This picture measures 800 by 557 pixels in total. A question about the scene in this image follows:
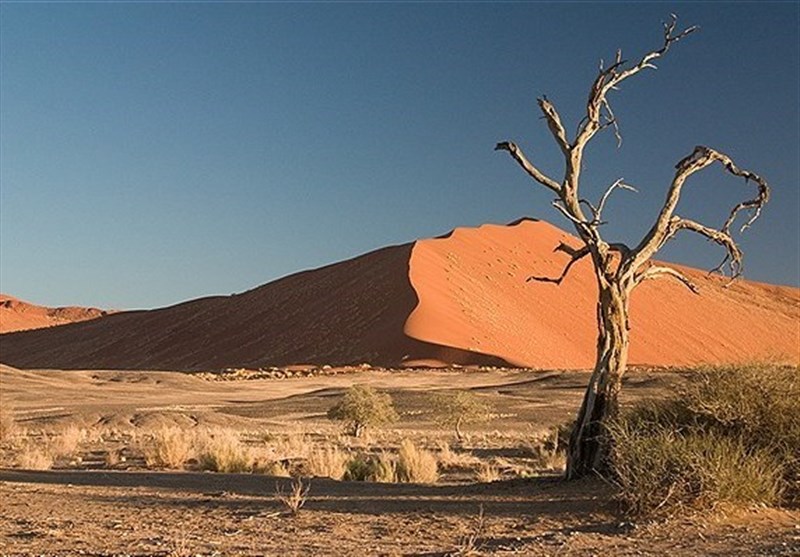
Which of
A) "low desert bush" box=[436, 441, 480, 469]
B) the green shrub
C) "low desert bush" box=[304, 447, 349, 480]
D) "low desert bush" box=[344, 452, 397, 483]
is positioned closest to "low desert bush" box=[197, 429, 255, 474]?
"low desert bush" box=[304, 447, 349, 480]

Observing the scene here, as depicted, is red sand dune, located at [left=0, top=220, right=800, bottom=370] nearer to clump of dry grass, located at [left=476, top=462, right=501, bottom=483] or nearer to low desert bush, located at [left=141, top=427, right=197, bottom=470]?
clump of dry grass, located at [left=476, top=462, right=501, bottom=483]

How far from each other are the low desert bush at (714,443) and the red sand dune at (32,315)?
15991cm

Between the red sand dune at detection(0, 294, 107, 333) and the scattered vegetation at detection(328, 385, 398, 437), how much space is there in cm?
13829

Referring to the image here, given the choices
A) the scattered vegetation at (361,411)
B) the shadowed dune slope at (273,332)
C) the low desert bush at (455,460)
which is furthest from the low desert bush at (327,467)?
the shadowed dune slope at (273,332)

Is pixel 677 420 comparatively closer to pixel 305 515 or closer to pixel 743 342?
pixel 305 515

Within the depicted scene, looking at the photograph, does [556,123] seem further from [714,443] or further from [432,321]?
[432,321]

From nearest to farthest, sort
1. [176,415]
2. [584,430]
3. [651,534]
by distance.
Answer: [651,534] < [584,430] < [176,415]

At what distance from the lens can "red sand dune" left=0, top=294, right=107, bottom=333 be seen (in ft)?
557

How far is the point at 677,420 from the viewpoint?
13.6 meters

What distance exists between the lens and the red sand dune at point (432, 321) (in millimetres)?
80062

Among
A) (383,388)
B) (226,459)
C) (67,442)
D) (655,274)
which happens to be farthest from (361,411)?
(383,388)

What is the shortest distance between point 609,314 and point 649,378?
35272 millimetres

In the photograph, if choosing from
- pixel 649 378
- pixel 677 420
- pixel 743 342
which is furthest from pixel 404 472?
pixel 743 342

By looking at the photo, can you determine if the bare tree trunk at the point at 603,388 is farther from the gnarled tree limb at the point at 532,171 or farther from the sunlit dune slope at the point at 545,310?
the sunlit dune slope at the point at 545,310
